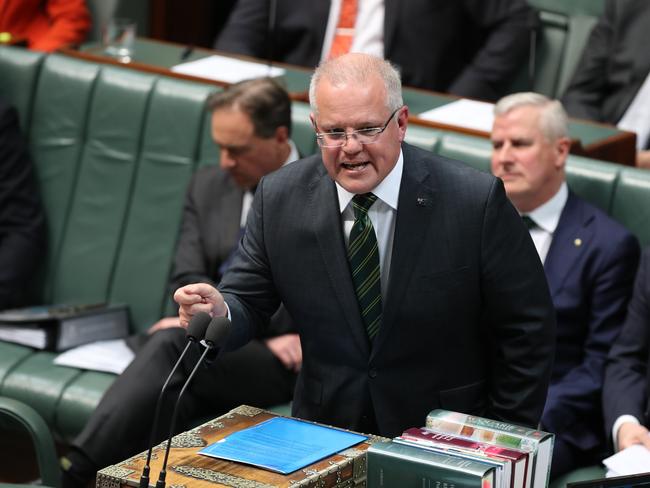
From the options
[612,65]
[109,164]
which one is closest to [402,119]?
[109,164]

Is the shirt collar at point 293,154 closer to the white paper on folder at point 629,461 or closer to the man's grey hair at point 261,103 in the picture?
the man's grey hair at point 261,103

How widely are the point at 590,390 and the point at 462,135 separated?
82cm

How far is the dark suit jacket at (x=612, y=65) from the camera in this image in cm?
405

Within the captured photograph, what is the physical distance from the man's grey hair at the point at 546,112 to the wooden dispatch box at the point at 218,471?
126 cm

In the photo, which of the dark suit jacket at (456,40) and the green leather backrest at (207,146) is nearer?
the green leather backrest at (207,146)

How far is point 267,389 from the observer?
10.5 feet

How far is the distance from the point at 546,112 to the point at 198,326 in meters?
1.43

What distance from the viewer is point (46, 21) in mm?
4699

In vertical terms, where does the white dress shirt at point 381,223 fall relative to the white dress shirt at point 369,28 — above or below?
below

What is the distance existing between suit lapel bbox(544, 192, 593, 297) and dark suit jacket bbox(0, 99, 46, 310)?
1.63m

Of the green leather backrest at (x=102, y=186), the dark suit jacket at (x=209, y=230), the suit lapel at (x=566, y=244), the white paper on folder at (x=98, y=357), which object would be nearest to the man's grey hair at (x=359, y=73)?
the suit lapel at (x=566, y=244)

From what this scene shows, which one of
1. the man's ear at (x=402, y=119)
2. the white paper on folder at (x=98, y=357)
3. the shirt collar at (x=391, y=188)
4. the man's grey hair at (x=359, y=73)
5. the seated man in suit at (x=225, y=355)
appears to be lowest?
the white paper on folder at (x=98, y=357)

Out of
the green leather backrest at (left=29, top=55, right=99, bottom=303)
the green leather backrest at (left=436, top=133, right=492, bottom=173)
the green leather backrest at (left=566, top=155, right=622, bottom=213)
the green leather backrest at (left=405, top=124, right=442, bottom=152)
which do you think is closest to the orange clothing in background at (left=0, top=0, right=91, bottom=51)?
the green leather backrest at (left=29, top=55, right=99, bottom=303)

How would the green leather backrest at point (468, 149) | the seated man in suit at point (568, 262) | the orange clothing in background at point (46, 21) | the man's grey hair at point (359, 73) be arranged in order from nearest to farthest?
the man's grey hair at point (359, 73) < the seated man in suit at point (568, 262) < the green leather backrest at point (468, 149) < the orange clothing in background at point (46, 21)
